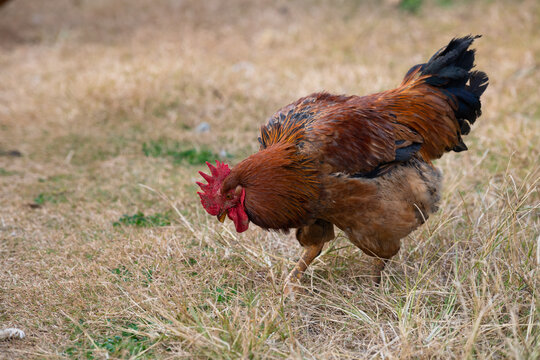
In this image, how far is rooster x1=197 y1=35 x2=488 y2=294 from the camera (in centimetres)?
304

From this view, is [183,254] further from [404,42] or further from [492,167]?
[404,42]

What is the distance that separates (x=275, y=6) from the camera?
1170 centimetres

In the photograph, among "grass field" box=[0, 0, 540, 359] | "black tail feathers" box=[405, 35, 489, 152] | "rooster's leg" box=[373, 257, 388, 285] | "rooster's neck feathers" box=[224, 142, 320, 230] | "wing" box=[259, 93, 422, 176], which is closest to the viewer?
"grass field" box=[0, 0, 540, 359]

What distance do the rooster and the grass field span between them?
1.23ft

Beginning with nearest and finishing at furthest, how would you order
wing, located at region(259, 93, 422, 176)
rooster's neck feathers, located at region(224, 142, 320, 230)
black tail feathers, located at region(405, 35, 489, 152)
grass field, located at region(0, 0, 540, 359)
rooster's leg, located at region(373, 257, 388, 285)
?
grass field, located at region(0, 0, 540, 359) → rooster's neck feathers, located at region(224, 142, 320, 230) → wing, located at region(259, 93, 422, 176) → rooster's leg, located at region(373, 257, 388, 285) → black tail feathers, located at region(405, 35, 489, 152)

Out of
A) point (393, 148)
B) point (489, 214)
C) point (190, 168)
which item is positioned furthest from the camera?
point (190, 168)

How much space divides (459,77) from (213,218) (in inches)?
90.0

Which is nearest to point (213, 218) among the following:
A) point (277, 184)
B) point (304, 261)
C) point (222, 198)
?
point (304, 261)

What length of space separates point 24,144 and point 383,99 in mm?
4918

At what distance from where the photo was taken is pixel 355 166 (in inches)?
125

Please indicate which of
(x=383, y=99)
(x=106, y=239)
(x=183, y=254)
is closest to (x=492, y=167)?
(x=383, y=99)

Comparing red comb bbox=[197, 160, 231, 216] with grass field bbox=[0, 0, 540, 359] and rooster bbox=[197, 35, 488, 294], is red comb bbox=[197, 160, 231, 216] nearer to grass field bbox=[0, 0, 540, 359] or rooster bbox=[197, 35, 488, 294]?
rooster bbox=[197, 35, 488, 294]

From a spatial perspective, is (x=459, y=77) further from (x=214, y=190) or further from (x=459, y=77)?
(x=214, y=190)

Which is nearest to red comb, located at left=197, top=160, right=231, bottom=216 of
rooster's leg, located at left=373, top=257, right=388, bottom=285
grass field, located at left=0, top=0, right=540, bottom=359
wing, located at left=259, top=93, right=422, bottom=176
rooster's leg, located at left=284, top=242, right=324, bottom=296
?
wing, located at left=259, top=93, right=422, bottom=176
